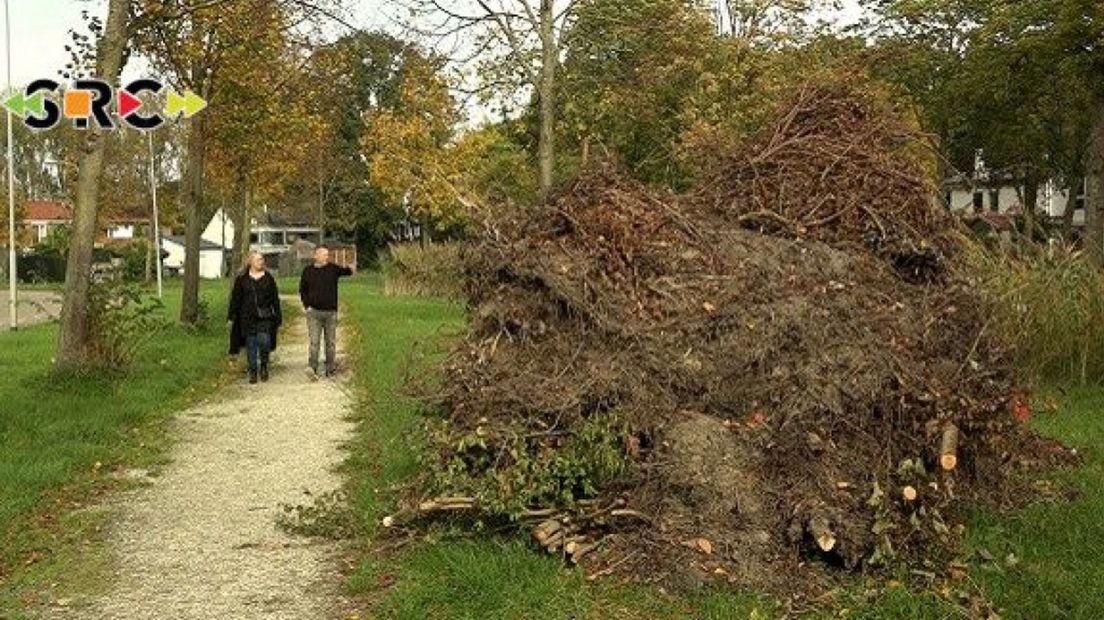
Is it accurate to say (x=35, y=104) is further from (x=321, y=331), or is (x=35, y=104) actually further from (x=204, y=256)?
(x=204, y=256)

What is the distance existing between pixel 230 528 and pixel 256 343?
7822mm

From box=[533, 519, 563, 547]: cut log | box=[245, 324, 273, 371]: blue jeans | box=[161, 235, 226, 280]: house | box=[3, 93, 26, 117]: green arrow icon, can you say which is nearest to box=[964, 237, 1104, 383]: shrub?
box=[533, 519, 563, 547]: cut log

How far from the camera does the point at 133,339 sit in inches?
559

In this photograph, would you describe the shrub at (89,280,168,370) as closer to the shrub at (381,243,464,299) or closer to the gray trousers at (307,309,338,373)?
the gray trousers at (307,309,338,373)

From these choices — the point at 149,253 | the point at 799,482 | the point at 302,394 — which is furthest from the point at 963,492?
the point at 149,253

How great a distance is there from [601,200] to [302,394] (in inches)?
268

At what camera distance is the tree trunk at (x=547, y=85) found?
16.4 metres

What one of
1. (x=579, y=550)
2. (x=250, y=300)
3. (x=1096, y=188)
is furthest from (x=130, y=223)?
(x=579, y=550)

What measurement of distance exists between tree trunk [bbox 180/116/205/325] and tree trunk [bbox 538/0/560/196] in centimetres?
739

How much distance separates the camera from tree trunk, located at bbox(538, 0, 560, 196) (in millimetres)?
16438

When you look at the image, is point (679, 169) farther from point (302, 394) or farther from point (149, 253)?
point (149, 253)

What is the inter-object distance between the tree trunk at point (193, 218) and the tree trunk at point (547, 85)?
7.39 metres

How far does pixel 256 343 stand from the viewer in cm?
1483

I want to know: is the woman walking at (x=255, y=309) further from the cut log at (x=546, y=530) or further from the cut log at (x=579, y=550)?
the cut log at (x=579, y=550)
